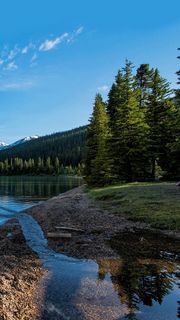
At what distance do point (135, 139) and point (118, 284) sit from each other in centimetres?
3248

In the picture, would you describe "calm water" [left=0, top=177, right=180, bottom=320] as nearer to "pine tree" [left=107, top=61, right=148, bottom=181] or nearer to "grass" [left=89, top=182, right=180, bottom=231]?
"grass" [left=89, top=182, right=180, bottom=231]

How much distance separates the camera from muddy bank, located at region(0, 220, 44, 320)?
7957 mm

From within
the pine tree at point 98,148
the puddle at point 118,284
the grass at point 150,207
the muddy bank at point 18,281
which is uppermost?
the pine tree at point 98,148

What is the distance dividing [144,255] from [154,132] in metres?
32.6

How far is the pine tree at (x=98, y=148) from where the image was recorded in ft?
140

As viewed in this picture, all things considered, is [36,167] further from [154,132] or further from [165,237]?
[165,237]

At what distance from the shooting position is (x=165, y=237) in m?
16.0

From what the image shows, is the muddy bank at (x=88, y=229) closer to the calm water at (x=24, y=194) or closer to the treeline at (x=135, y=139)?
the calm water at (x=24, y=194)

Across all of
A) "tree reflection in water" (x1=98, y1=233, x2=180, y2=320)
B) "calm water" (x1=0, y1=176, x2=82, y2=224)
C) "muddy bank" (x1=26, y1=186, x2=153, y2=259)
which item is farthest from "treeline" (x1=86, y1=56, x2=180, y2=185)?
"tree reflection in water" (x1=98, y1=233, x2=180, y2=320)

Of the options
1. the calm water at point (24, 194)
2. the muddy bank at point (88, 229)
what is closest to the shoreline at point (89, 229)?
the muddy bank at point (88, 229)

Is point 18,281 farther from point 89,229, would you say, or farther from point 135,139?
point 135,139

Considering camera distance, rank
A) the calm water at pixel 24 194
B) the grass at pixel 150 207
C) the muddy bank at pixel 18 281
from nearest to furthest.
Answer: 1. the muddy bank at pixel 18 281
2. the grass at pixel 150 207
3. the calm water at pixel 24 194

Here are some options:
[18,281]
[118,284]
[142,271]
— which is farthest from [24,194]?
[118,284]

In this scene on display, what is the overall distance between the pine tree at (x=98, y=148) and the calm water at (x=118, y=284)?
27.5 meters
